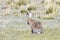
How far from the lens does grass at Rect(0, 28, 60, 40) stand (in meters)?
9.59

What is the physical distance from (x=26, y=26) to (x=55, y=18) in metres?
1.99

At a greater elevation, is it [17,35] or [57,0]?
[57,0]

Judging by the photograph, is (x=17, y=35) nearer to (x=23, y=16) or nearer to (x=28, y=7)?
(x=23, y=16)

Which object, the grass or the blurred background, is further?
the blurred background

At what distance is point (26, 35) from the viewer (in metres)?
9.97

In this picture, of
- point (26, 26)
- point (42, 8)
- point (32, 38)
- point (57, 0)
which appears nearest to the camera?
point (32, 38)

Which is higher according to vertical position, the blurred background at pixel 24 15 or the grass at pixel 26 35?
the blurred background at pixel 24 15

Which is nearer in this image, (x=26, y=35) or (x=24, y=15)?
(x=26, y=35)

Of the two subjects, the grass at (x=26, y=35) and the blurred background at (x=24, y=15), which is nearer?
the grass at (x=26, y=35)

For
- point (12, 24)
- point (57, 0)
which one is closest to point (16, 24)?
point (12, 24)

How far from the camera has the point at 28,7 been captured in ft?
51.0

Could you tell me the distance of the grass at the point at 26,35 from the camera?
9.59 m

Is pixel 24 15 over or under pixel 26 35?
over

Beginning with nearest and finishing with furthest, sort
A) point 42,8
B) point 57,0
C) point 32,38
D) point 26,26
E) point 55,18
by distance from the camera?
point 32,38, point 26,26, point 55,18, point 42,8, point 57,0
